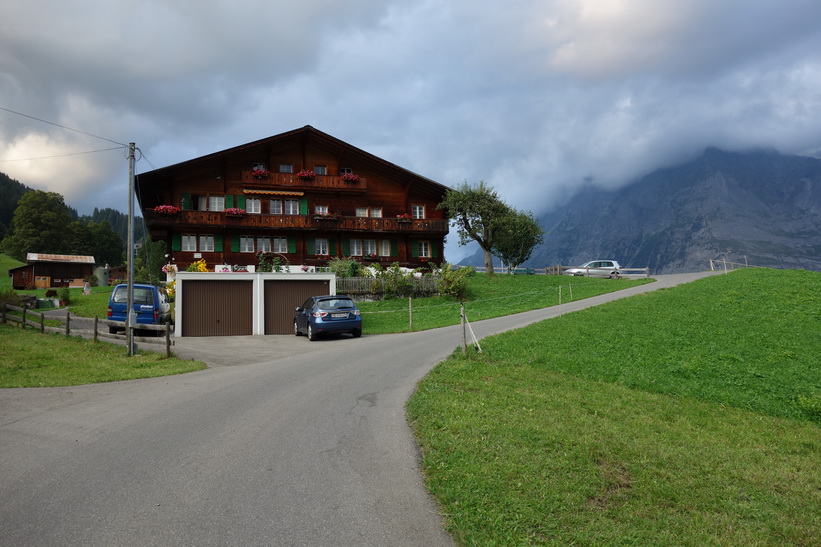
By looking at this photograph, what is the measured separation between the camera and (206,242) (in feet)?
120

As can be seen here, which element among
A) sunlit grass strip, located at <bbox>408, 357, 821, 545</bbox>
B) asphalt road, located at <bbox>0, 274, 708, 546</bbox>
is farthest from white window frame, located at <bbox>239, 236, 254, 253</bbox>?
sunlit grass strip, located at <bbox>408, 357, 821, 545</bbox>

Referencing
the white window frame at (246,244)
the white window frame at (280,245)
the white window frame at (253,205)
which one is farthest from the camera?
the white window frame at (253,205)

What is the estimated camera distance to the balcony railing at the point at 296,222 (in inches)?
1362

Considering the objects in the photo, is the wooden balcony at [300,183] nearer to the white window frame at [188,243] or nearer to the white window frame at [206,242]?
the white window frame at [206,242]

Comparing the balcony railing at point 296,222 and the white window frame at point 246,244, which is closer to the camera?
the balcony railing at point 296,222

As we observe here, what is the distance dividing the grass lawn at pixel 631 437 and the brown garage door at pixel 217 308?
43.6 ft

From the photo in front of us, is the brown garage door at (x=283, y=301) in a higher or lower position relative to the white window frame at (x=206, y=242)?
lower

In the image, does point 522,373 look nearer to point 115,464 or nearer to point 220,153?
point 115,464

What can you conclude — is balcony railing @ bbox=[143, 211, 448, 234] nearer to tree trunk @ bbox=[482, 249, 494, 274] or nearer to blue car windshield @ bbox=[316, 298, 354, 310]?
tree trunk @ bbox=[482, 249, 494, 274]

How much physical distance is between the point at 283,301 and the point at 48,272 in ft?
182

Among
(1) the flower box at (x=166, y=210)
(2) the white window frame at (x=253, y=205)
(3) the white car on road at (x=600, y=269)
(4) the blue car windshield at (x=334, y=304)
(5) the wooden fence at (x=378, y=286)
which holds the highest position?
(2) the white window frame at (x=253, y=205)

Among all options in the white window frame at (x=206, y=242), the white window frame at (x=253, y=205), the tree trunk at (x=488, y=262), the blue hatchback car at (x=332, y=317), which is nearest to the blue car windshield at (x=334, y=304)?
the blue hatchback car at (x=332, y=317)

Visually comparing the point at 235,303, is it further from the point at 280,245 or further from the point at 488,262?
the point at 488,262

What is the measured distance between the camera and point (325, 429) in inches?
261
